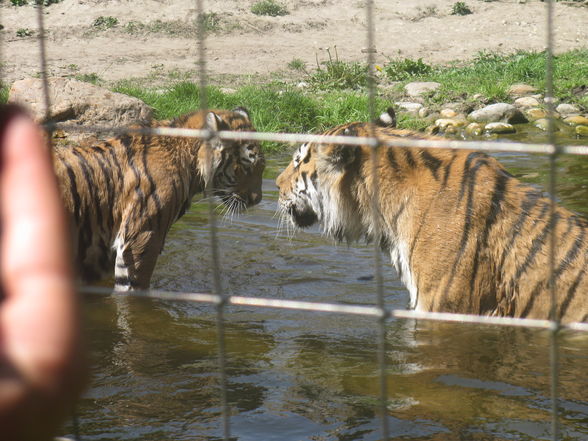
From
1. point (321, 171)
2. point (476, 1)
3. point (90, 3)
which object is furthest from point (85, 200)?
point (476, 1)

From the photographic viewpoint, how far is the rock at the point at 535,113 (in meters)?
9.64

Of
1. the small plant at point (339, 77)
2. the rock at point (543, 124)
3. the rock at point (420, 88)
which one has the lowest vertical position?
the rock at point (543, 124)

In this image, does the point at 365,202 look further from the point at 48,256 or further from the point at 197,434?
the point at 48,256

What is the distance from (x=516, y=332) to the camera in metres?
4.16

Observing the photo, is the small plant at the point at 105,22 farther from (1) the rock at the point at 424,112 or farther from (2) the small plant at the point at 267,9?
(1) the rock at the point at 424,112

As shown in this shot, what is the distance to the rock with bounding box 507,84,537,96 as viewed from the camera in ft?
34.4

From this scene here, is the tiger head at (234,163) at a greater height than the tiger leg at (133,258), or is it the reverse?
the tiger head at (234,163)

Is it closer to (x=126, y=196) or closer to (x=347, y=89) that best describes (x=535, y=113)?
(x=347, y=89)

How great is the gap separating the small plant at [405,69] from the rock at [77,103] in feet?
14.2

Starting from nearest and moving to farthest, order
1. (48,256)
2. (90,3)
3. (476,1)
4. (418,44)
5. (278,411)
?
(48,256), (278,411), (418,44), (90,3), (476,1)

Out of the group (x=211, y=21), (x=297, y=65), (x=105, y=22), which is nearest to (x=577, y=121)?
(x=297, y=65)

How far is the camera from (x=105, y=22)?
13.8 m

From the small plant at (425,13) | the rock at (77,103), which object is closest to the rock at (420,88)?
the rock at (77,103)

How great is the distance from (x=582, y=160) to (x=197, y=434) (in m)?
5.58
